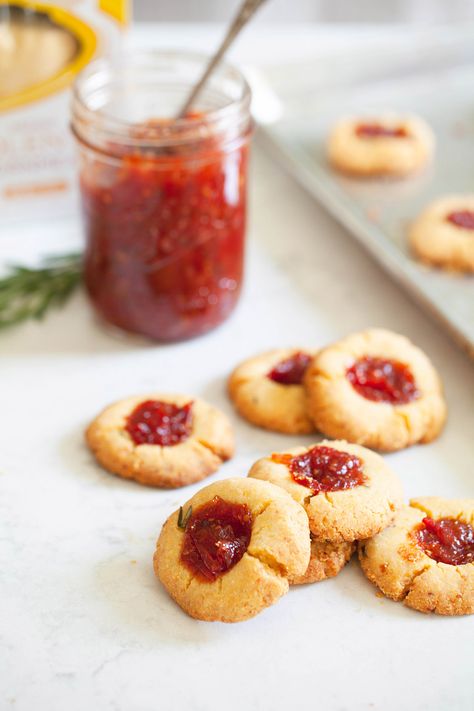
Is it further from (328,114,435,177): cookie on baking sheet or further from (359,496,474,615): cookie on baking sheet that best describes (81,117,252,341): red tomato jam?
(359,496,474,615): cookie on baking sheet

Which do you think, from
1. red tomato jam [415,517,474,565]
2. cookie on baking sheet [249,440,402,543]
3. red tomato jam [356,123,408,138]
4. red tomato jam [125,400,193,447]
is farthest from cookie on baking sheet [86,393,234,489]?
red tomato jam [356,123,408,138]

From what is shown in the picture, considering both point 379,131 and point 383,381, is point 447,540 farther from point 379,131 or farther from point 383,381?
point 379,131

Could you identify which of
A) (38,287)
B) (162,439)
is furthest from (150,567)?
(38,287)

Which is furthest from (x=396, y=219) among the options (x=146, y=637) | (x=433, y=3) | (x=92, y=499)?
(x=433, y=3)

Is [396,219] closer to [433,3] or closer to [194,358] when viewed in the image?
[194,358]

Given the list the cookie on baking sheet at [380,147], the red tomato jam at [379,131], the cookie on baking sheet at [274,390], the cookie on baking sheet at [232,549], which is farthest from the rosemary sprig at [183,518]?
the red tomato jam at [379,131]

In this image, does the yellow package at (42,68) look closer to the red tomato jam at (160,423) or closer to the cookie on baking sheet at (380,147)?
the cookie on baking sheet at (380,147)

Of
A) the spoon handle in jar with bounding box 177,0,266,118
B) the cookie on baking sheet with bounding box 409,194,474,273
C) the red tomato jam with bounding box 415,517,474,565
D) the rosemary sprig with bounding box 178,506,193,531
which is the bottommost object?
the red tomato jam with bounding box 415,517,474,565
